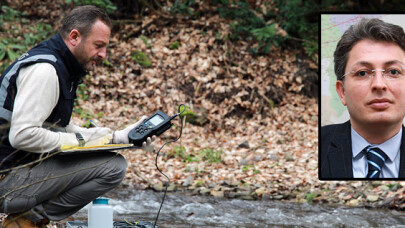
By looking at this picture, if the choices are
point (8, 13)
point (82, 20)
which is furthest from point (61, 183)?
point (8, 13)

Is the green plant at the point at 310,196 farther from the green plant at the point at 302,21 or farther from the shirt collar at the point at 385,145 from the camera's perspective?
the green plant at the point at 302,21

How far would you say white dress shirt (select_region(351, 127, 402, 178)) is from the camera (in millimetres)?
4621

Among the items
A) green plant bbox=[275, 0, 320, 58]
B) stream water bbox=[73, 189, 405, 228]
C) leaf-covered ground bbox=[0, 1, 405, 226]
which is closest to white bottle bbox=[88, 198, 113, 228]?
stream water bbox=[73, 189, 405, 228]

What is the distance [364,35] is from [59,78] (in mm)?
2616

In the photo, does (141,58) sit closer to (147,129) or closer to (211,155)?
(211,155)

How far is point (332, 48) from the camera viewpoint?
4.83 m

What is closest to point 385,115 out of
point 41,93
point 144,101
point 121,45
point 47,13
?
point 41,93

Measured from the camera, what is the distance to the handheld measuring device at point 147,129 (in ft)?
11.8

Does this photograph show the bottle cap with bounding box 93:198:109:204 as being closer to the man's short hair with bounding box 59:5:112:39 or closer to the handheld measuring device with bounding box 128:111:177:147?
the handheld measuring device with bounding box 128:111:177:147

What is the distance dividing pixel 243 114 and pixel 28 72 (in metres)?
7.26

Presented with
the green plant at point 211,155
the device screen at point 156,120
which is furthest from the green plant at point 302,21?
the device screen at point 156,120

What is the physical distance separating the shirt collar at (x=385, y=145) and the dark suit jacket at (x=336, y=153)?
0.11 ft

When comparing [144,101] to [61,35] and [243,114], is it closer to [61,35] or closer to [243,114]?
[243,114]

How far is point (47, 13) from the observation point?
1262 cm
